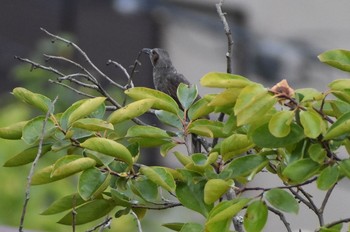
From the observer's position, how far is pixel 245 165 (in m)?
2.00

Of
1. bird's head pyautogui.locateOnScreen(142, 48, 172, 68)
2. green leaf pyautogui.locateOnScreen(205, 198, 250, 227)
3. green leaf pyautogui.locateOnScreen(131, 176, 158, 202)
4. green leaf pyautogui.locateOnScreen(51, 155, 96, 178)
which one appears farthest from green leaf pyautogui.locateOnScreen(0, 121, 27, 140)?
bird's head pyautogui.locateOnScreen(142, 48, 172, 68)

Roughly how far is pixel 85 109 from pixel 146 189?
0.23 metres

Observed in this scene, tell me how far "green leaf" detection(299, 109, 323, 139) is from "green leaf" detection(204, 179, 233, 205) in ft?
0.68

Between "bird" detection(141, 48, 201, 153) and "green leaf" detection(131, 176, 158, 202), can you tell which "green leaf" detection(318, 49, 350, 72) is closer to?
"green leaf" detection(131, 176, 158, 202)

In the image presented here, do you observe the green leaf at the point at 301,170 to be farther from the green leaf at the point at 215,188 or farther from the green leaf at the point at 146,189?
the green leaf at the point at 146,189

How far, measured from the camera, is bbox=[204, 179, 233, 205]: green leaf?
→ 6.32 ft

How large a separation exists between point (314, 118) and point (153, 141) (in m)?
0.49

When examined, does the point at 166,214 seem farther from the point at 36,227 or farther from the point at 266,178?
the point at 266,178

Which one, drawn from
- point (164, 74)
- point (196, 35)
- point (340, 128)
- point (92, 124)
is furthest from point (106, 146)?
point (196, 35)

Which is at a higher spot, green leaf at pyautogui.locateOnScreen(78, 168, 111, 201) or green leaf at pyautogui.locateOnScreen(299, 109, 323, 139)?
green leaf at pyautogui.locateOnScreen(299, 109, 323, 139)

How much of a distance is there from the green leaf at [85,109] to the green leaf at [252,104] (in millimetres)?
414

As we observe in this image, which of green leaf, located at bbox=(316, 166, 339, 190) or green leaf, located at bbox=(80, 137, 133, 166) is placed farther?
green leaf, located at bbox=(80, 137, 133, 166)

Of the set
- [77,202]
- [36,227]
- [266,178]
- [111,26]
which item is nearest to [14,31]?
[111,26]

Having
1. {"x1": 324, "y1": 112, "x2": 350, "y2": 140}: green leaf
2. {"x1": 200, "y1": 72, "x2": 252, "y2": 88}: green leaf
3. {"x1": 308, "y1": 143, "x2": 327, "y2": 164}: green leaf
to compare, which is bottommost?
{"x1": 308, "y1": 143, "x2": 327, "y2": 164}: green leaf
